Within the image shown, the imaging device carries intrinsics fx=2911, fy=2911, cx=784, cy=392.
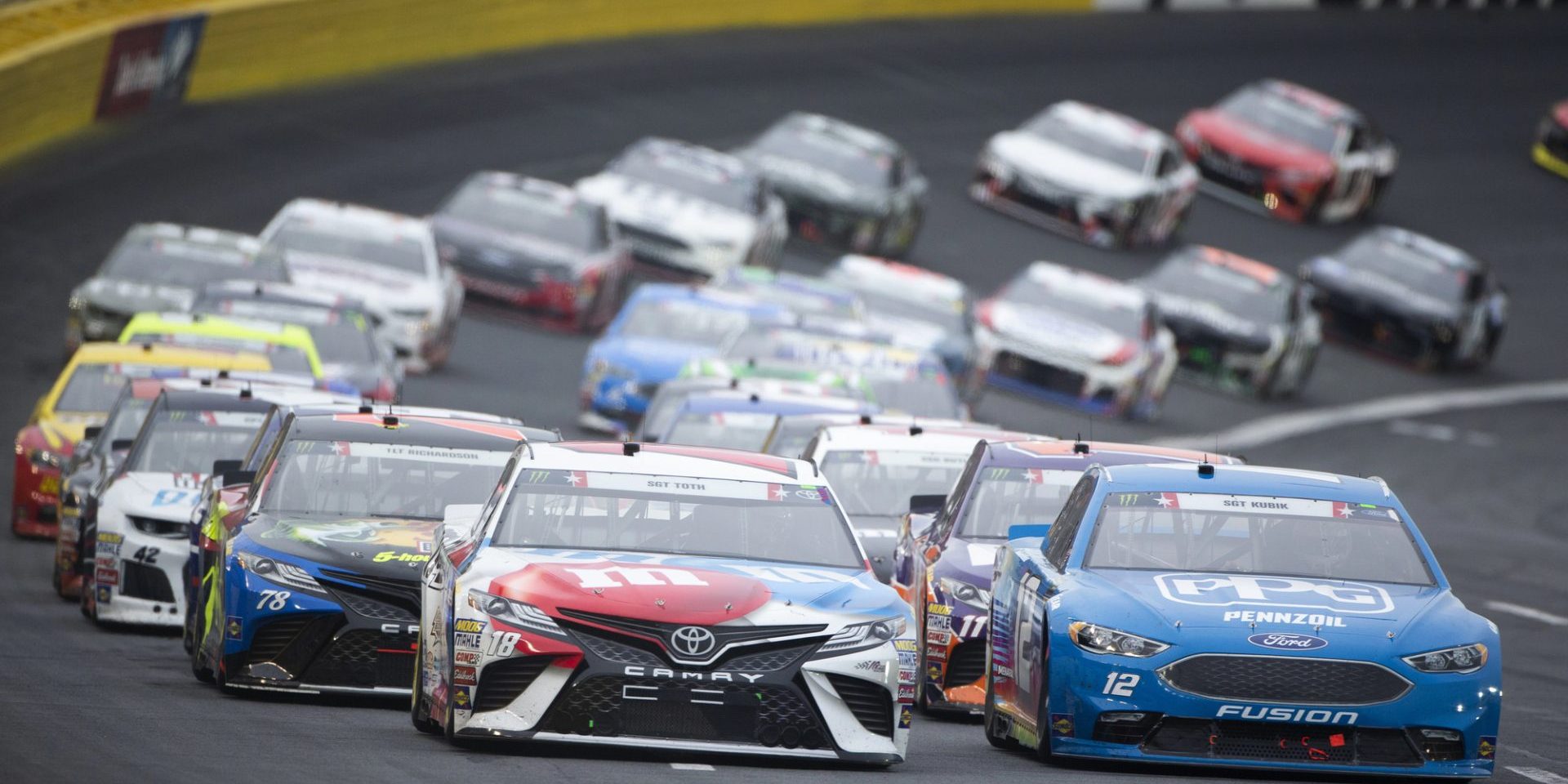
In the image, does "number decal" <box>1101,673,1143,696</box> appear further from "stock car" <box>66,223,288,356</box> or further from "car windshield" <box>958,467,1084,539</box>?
"stock car" <box>66,223,288,356</box>

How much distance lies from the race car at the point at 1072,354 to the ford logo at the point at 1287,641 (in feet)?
60.4

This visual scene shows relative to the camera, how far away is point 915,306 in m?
30.5

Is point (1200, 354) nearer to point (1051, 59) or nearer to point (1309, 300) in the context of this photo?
point (1309, 300)

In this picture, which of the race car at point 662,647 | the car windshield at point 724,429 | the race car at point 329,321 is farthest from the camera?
the race car at point 329,321

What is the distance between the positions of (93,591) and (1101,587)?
691 centimetres

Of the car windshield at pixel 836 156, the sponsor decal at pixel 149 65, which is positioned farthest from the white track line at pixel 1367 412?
the sponsor decal at pixel 149 65

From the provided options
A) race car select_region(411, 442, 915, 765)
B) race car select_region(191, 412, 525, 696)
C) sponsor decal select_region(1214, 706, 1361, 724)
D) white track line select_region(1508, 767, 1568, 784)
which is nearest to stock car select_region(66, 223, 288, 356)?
race car select_region(191, 412, 525, 696)

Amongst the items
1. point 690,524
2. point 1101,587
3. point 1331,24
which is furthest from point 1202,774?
point 1331,24

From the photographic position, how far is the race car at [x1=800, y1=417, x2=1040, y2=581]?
1592 centimetres

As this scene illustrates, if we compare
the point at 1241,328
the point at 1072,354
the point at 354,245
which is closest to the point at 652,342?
the point at 354,245

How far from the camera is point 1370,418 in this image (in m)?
33.2

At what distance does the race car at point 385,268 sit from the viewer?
2825cm

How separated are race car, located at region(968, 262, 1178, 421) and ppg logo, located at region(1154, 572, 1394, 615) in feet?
58.8

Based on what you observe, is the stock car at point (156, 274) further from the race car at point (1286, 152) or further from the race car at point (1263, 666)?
the race car at point (1286, 152)
